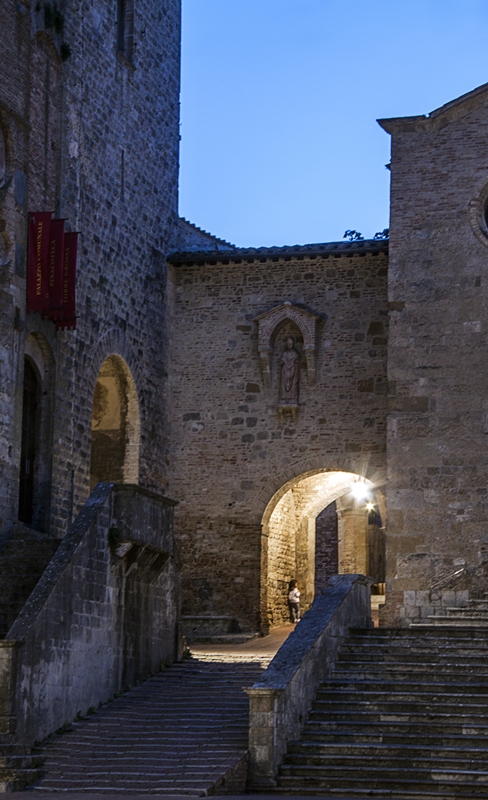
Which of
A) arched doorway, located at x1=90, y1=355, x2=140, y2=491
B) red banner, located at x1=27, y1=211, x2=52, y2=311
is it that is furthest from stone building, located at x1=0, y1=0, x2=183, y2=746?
red banner, located at x1=27, y1=211, x2=52, y2=311

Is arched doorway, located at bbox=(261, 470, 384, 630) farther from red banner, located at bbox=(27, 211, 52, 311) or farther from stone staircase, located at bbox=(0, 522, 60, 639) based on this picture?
stone staircase, located at bbox=(0, 522, 60, 639)

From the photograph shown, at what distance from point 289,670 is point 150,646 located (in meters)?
3.57

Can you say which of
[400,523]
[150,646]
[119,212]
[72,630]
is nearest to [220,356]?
[119,212]

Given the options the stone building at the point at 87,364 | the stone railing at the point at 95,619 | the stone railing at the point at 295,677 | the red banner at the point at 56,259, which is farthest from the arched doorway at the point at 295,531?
the stone railing at the point at 295,677

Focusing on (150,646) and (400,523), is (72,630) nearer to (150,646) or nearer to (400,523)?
(150,646)

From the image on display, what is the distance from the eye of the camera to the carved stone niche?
24.4 meters

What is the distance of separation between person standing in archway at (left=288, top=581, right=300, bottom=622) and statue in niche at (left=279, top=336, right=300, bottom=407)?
12.3 ft

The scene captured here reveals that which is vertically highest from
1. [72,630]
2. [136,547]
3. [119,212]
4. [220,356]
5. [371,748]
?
[119,212]

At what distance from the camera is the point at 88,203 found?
71.1ft

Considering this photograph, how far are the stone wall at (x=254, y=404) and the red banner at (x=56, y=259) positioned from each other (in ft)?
19.4

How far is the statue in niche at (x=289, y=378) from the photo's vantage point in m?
24.4

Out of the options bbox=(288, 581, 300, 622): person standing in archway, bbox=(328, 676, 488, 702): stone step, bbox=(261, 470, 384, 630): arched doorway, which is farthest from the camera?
bbox=(288, 581, 300, 622): person standing in archway

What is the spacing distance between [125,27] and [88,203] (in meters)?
4.23

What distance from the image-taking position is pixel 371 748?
13.6 meters
